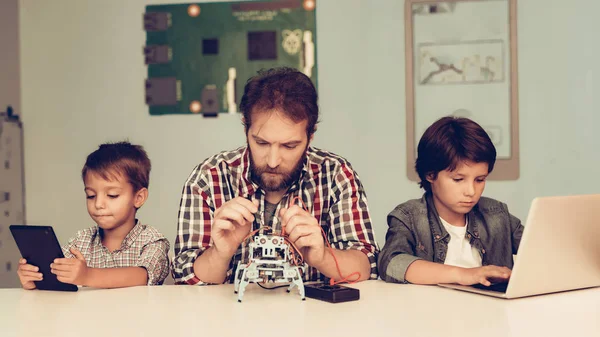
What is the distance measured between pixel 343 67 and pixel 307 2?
35 cm

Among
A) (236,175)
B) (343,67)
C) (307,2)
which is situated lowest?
(236,175)

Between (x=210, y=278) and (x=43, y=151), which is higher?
(x=43, y=151)

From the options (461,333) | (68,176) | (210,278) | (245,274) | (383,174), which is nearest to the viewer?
(461,333)

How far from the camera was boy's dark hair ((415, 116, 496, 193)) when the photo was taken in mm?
1847

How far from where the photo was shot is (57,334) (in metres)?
1.14

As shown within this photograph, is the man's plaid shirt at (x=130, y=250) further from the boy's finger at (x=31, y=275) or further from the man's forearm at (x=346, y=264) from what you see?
the man's forearm at (x=346, y=264)

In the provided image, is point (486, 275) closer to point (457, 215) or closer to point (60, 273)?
point (457, 215)

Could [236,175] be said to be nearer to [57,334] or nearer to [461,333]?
[57,334]

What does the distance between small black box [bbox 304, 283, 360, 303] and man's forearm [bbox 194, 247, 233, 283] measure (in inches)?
10.3

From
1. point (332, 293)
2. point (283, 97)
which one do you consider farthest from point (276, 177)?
point (332, 293)

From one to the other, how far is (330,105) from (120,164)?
133 cm

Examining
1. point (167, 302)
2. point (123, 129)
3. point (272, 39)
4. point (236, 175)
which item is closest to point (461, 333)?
point (167, 302)

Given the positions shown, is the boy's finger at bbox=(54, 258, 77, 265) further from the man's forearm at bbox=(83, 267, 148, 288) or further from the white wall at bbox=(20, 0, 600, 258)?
the white wall at bbox=(20, 0, 600, 258)

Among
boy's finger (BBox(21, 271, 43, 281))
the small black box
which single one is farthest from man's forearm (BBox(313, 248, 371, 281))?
boy's finger (BBox(21, 271, 43, 281))
